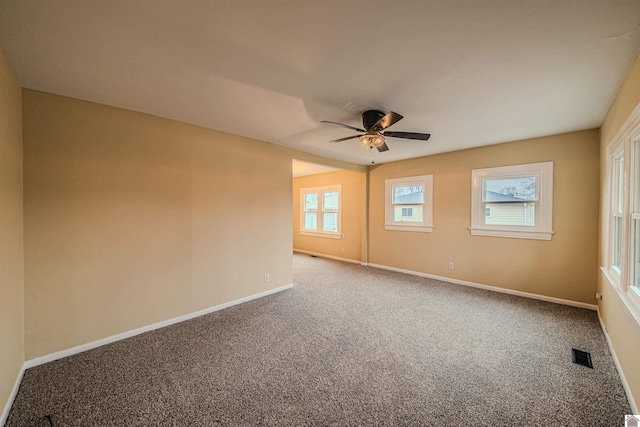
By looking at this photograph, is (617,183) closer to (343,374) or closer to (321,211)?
(343,374)

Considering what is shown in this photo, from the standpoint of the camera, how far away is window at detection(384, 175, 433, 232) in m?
5.10

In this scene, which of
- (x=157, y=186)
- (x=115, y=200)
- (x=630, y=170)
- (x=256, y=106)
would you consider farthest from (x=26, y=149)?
(x=630, y=170)

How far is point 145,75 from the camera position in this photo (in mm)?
2102

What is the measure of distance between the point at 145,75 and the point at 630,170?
3997 millimetres

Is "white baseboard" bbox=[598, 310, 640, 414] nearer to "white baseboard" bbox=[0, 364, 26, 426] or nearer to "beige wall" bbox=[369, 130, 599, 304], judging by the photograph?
"beige wall" bbox=[369, 130, 599, 304]

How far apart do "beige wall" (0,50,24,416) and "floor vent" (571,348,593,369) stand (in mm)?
4481

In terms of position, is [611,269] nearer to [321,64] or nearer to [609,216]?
[609,216]

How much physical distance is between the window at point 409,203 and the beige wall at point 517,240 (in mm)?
131

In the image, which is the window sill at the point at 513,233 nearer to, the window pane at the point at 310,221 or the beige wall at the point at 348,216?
the beige wall at the point at 348,216

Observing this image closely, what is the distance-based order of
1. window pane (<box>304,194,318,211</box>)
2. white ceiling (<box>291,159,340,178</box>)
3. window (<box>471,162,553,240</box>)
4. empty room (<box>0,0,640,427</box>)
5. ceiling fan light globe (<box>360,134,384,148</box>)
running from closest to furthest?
empty room (<box>0,0,640,427</box>), ceiling fan light globe (<box>360,134,384,148</box>), window (<box>471,162,553,240</box>), white ceiling (<box>291,159,340,178</box>), window pane (<box>304,194,318,211</box>)

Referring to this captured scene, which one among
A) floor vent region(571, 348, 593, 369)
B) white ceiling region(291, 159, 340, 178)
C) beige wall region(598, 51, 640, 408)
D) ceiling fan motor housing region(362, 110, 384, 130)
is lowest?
floor vent region(571, 348, 593, 369)

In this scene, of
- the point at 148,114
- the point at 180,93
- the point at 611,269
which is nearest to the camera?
the point at 180,93

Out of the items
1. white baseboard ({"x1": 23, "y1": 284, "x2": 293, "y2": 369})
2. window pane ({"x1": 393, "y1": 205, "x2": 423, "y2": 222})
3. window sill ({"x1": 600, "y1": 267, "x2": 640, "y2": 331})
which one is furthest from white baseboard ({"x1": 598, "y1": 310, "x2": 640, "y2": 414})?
white baseboard ({"x1": 23, "y1": 284, "x2": 293, "y2": 369})

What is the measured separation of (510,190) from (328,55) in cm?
390
